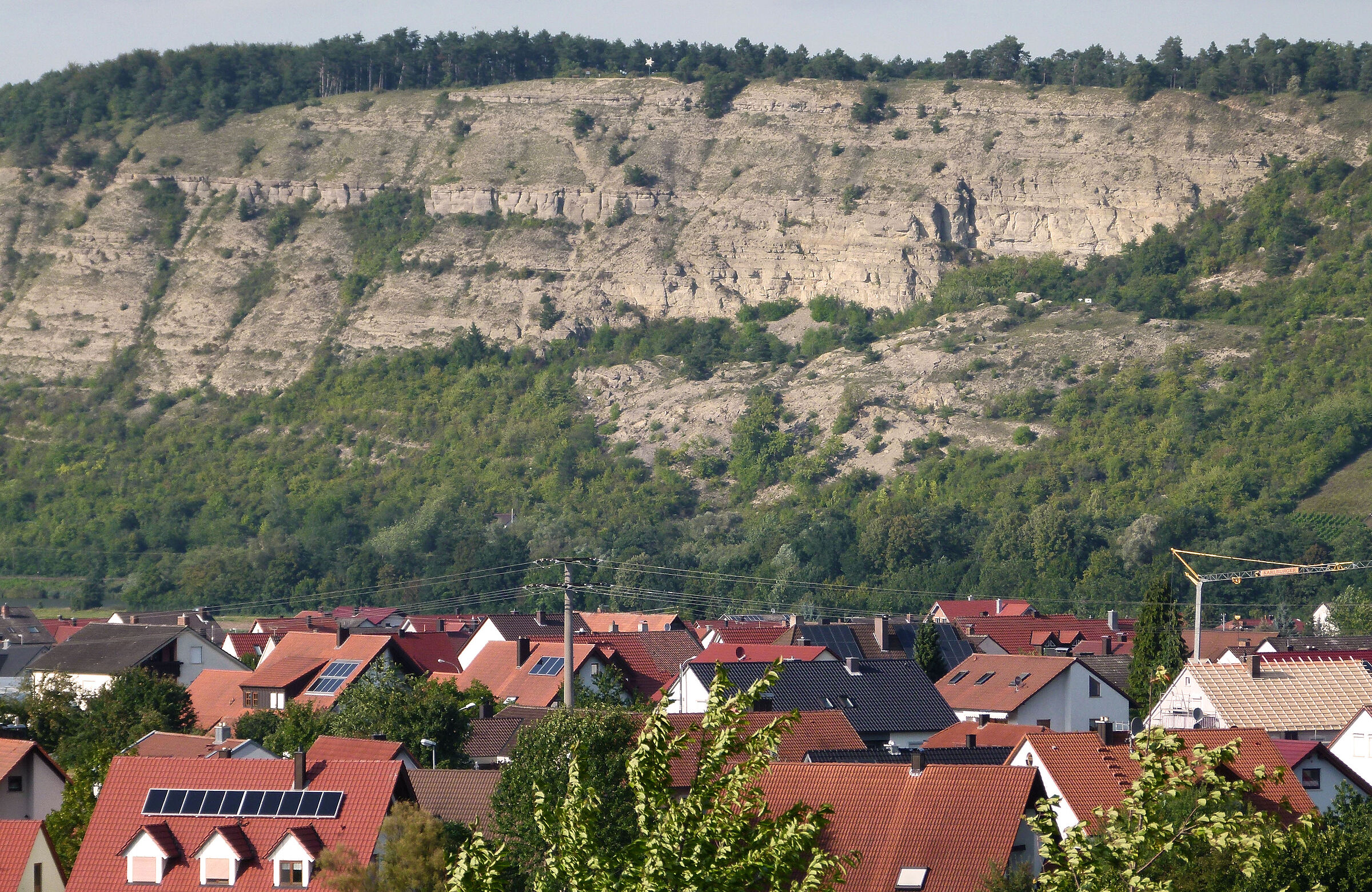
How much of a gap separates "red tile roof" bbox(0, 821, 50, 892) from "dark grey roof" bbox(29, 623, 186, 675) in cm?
2609

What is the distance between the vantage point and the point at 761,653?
171 feet

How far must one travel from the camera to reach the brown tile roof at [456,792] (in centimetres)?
3184

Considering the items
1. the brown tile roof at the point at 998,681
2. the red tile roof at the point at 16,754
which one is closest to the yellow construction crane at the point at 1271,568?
the brown tile roof at the point at 998,681

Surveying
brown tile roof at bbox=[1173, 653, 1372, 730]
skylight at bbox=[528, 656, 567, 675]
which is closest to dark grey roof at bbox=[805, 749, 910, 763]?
brown tile roof at bbox=[1173, 653, 1372, 730]

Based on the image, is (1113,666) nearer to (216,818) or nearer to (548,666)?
(548,666)

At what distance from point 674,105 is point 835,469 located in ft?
143

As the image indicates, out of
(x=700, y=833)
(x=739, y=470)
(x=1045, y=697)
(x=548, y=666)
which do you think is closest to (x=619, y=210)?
(x=739, y=470)

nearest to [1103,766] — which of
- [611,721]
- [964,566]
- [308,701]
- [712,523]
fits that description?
[611,721]

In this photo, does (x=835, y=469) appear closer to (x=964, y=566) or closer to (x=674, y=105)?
(x=964, y=566)

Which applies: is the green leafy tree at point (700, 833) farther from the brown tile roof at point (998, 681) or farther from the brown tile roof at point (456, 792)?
the brown tile roof at point (998, 681)

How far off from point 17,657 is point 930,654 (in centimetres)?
3025

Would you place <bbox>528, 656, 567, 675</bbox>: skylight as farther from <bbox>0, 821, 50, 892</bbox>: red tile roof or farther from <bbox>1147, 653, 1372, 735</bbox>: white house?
<bbox>0, 821, 50, 892</bbox>: red tile roof

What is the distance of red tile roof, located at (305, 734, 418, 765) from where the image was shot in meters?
34.7

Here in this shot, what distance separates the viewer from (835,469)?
115m
